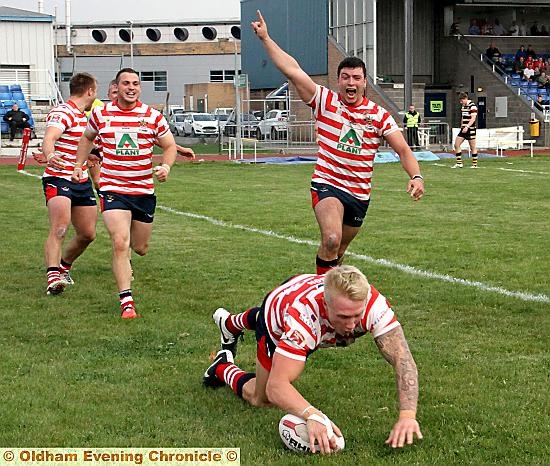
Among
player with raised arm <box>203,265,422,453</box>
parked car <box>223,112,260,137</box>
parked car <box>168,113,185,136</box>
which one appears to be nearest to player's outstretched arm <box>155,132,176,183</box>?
player with raised arm <box>203,265,422,453</box>

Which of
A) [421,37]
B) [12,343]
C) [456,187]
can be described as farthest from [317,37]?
[12,343]

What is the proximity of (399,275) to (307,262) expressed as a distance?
133 centimetres

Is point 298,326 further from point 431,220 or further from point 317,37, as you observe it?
point 317,37

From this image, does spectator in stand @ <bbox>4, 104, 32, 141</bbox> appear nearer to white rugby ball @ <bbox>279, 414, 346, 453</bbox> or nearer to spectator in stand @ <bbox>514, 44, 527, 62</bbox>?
spectator in stand @ <bbox>514, 44, 527, 62</bbox>

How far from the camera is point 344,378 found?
6.46 metres

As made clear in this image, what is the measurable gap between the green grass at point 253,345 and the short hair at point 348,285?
2.62 ft

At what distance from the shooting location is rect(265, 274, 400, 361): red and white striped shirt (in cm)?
507

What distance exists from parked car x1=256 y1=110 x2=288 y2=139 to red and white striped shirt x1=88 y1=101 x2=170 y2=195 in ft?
117

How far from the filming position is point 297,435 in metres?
5.07

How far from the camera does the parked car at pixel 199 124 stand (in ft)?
170

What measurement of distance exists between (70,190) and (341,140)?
9.69 ft

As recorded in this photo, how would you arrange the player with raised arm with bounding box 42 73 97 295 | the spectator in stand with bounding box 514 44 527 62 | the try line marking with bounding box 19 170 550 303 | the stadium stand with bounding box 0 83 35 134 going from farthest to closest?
1. the spectator in stand with bounding box 514 44 527 62
2. the stadium stand with bounding box 0 83 35 134
3. the player with raised arm with bounding box 42 73 97 295
4. the try line marking with bounding box 19 170 550 303

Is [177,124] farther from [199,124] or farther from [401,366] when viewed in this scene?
[401,366]

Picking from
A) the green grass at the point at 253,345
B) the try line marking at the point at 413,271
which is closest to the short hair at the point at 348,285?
the green grass at the point at 253,345
